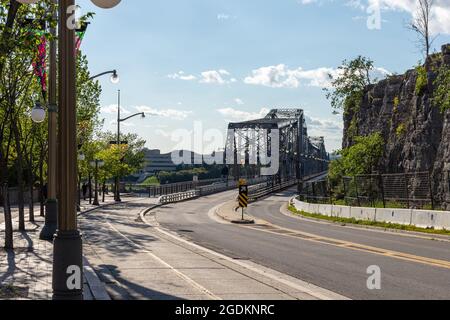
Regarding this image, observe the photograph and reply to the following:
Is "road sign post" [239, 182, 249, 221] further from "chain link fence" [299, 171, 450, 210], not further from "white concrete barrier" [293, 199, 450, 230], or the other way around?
"chain link fence" [299, 171, 450, 210]

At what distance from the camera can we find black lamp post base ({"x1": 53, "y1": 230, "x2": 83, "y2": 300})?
22.7 feet

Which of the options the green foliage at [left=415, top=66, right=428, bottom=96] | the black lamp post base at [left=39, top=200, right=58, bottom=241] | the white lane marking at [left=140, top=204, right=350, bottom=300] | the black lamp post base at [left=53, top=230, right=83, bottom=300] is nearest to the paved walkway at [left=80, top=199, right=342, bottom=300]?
the white lane marking at [left=140, top=204, right=350, bottom=300]

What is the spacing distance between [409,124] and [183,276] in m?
37.0

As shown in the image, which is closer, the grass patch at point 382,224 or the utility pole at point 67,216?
the utility pole at point 67,216

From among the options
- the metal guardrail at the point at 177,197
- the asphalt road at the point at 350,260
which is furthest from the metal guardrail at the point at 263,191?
the asphalt road at the point at 350,260

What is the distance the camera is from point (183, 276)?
38.9 feet

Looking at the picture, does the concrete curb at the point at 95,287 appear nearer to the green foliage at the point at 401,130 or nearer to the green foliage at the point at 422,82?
the green foliage at the point at 422,82

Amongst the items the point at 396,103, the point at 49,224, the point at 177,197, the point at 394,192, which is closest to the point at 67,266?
the point at 49,224

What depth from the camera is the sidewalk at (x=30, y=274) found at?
9391 millimetres

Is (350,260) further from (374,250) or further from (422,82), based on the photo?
(422,82)

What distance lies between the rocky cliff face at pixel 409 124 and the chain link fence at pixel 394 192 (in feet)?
3.86
